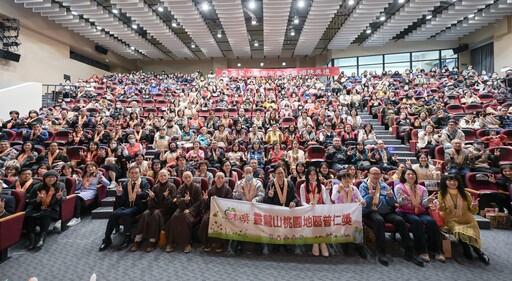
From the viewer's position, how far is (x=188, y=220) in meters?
3.38

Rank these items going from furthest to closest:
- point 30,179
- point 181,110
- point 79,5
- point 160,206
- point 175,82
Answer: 1. point 175,82
2. point 79,5
3. point 181,110
4. point 30,179
5. point 160,206

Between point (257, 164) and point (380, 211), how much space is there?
2148mm

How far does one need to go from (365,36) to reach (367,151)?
12683 millimetres

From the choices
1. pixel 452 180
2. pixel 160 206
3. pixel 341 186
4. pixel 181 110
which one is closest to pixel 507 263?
pixel 452 180

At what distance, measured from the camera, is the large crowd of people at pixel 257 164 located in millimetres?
3299

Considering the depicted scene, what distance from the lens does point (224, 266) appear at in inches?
116

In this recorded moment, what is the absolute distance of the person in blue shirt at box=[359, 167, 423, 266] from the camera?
3.05 meters

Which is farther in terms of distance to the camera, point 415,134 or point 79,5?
point 79,5

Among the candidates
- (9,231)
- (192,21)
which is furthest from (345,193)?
(192,21)

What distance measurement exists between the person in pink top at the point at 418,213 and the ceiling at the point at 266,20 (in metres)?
8.62

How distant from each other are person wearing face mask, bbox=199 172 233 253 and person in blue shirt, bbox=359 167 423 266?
178 cm

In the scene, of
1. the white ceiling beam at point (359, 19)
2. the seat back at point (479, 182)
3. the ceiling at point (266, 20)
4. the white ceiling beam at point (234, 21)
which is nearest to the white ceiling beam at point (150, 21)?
the ceiling at point (266, 20)

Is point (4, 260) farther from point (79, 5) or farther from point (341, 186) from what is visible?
point (79, 5)

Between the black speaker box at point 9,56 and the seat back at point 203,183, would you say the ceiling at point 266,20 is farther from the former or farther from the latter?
the seat back at point 203,183
